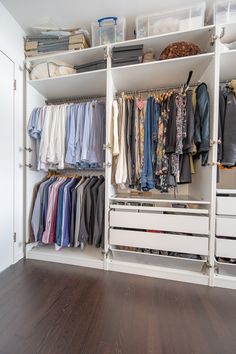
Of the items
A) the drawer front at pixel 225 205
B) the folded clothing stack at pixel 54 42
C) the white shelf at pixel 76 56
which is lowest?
the drawer front at pixel 225 205

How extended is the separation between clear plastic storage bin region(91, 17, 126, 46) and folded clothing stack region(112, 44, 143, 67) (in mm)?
138

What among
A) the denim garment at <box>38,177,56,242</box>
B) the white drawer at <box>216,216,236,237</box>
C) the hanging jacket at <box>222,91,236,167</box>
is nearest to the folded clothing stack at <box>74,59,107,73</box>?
the hanging jacket at <box>222,91,236,167</box>

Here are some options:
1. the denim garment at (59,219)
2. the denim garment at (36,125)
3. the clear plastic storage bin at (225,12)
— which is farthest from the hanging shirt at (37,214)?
the clear plastic storage bin at (225,12)

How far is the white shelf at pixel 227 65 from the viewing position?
55.4 inches

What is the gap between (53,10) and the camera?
161 cm

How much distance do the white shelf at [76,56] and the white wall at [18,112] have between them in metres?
0.14

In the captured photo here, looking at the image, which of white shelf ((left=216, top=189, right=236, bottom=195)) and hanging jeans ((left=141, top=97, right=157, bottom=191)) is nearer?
white shelf ((left=216, top=189, right=236, bottom=195))

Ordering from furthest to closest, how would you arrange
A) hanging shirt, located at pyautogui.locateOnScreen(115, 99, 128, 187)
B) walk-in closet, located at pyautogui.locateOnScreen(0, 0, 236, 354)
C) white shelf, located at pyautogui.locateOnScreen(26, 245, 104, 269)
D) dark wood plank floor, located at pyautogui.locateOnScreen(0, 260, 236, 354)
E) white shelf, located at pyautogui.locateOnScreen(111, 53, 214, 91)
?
1. white shelf, located at pyautogui.locateOnScreen(26, 245, 104, 269)
2. hanging shirt, located at pyautogui.locateOnScreen(115, 99, 128, 187)
3. white shelf, located at pyautogui.locateOnScreen(111, 53, 214, 91)
4. walk-in closet, located at pyautogui.locateOnScreen(0, 0, 236, 354)
5. dark wood plank floor, located at pyautogui.locateOnScreen(0, 260, 236, 354)

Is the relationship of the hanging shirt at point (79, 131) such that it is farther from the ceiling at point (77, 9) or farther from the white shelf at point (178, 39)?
the ceiling at point (77, 9)

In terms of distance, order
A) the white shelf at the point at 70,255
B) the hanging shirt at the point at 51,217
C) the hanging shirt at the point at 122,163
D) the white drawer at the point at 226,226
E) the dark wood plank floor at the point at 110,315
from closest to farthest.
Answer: the dark wood plank floor at the point at 110,315
the white drawer at the point at 226,226
the hanging shirt at the point at 122,163
the white shelf at the point at 70,255
the hanging shirt at the point at 51,217

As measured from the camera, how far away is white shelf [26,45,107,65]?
65.8 inches

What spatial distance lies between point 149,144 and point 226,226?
0.93 meters

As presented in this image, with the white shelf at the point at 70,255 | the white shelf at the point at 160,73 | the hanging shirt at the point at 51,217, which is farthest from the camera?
the hanging shirt at the point at 51,217

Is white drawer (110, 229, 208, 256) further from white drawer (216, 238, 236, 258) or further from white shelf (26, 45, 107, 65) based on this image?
white shelf (26, 45, 107, 65)
